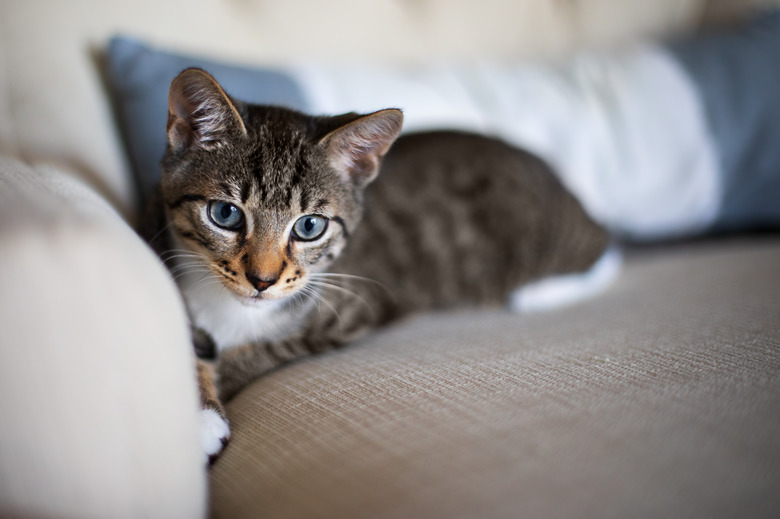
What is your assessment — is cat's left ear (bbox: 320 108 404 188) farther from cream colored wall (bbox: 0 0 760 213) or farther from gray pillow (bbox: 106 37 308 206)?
cream colored wall (bbox: 0 0 760 213)

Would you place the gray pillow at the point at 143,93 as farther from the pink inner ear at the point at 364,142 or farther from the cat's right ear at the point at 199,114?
the pink inner ear at the point at 364,142

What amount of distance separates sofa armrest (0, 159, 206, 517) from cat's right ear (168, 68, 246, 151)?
35cm

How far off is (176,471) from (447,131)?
1.13 m

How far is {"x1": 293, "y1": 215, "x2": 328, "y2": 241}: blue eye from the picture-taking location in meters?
0.97

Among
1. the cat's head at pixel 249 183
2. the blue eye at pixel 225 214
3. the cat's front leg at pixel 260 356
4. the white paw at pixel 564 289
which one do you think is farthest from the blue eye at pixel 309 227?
the white paw at pixel 564 289

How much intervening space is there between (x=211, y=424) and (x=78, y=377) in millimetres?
276

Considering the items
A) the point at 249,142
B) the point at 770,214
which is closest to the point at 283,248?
the point at 249,142

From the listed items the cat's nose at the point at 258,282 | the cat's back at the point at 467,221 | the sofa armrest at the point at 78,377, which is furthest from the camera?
the cat's back at the point at 467,221

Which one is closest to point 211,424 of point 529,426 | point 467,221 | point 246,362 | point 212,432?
point 212,432

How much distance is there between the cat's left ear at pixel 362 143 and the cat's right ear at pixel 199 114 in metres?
0.17

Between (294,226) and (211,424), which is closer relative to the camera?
(211,424)

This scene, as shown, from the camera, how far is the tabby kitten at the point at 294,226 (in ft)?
2.98

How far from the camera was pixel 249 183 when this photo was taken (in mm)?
910

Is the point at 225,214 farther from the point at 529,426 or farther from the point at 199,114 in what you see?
the point at 529,426
